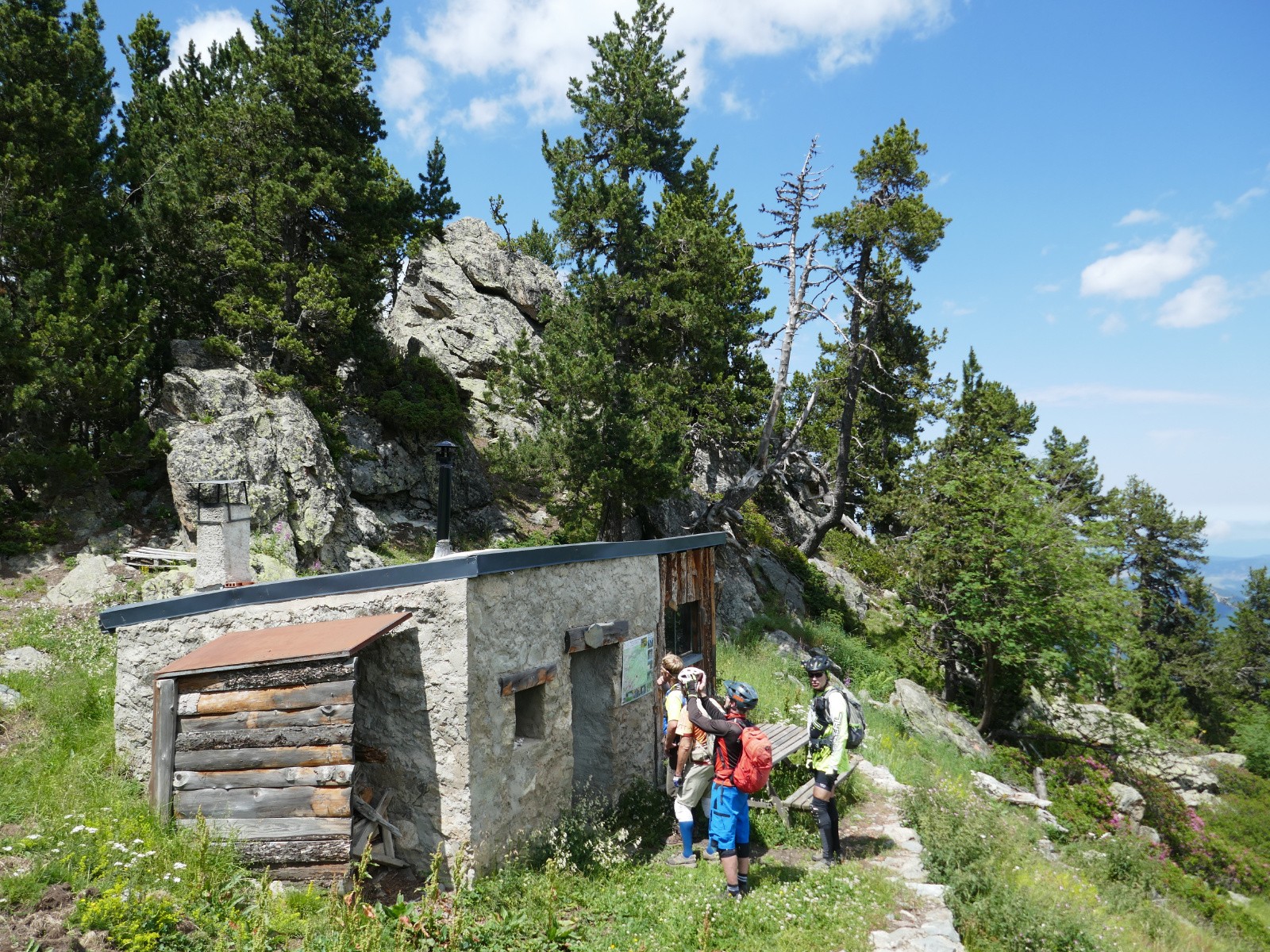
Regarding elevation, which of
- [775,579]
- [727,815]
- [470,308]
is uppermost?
[470,308]

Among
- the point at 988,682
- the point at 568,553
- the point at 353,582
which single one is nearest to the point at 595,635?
the point at 568,553

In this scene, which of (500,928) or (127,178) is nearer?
(500,928)

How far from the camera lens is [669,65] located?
20234mm

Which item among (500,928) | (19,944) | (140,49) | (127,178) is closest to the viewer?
(19,944)

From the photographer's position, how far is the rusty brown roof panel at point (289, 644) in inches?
230

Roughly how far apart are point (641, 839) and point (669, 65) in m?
19.9

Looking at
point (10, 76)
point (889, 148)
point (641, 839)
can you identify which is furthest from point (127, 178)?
point (889, 148)

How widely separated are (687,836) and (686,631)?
398 cm

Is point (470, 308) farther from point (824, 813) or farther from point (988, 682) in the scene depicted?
point (824, 813)

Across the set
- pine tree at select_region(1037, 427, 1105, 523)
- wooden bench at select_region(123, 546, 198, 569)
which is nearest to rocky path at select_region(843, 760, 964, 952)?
wooden bench at select_region(123, 546, 198, 569)

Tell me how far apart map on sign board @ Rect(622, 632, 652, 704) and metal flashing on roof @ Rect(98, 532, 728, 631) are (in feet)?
4.62

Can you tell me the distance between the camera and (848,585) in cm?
2719

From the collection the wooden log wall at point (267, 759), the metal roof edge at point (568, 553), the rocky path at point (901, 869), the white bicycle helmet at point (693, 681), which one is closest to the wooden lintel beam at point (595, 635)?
the metal roof edge at point (568, 553)

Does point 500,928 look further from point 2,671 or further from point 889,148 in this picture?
point 889,148
